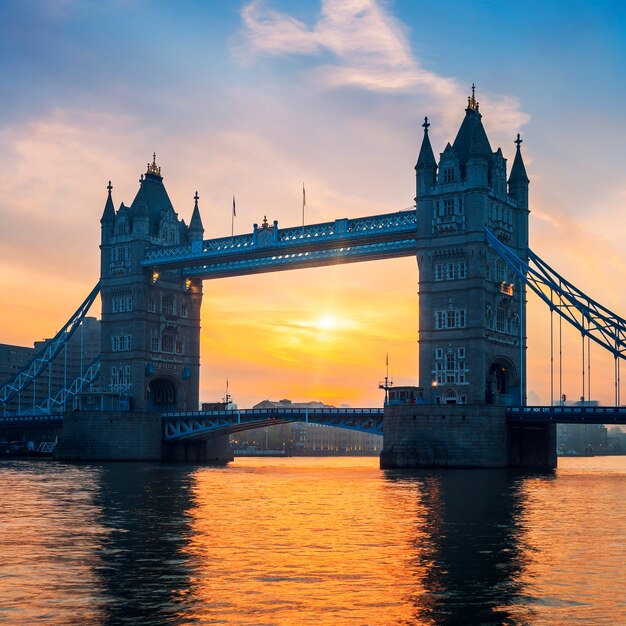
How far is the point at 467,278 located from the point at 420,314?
6847 millimetres

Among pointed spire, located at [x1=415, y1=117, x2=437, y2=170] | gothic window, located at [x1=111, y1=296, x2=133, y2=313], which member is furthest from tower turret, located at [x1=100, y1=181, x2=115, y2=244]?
pointed spire, located at [x1=415, y1=117, x2=437, y2=170]

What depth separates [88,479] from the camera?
8044 cm

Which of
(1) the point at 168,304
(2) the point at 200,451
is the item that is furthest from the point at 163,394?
(1) the point at 168,304

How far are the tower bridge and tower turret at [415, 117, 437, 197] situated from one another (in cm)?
20

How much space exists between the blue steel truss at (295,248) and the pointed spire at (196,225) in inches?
293

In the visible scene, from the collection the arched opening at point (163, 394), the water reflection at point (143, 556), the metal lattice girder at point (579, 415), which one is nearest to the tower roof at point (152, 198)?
the arched opening at point (163, 394)

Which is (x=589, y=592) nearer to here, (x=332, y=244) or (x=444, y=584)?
(x=444, y=584)

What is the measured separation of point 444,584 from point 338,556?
240 inches

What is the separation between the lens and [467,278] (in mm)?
100750

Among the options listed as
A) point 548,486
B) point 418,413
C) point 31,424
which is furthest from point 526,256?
point 31,424

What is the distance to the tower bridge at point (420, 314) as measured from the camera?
9606cm

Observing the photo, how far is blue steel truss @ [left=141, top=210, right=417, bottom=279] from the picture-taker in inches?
4274

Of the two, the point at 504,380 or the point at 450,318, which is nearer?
the point at 450,318

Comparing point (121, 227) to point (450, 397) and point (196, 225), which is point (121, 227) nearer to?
point (196, 225)
